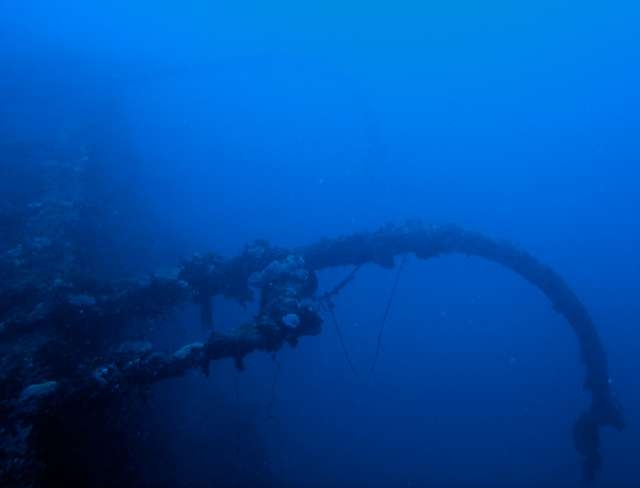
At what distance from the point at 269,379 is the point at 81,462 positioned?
17081mm

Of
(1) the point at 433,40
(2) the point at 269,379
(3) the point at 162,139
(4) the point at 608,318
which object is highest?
(1) the point at 433,40

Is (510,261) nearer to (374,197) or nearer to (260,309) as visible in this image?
(260,309)

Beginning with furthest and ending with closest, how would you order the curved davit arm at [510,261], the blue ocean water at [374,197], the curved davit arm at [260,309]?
the blue ocean water at [374,197] → the curved davit arm at [510,261] → the curved davit arm at [260,309]

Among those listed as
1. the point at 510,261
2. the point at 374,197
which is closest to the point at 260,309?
the point at 510,261

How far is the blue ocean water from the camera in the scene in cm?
1855

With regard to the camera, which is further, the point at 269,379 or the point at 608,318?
the point at 608,318

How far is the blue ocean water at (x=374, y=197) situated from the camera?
18.5 meters

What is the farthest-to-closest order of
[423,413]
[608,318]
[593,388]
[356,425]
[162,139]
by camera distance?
[608,318]
[162,139]
[423,413]
[356,425]
[593,388]

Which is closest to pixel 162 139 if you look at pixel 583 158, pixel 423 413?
pixel 423 413

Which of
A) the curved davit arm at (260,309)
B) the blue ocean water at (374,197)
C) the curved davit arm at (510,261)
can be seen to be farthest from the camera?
the blue ocean water at (374,197)

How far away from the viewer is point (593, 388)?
10242 millimetres

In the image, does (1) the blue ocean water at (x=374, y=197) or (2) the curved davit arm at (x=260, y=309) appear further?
(1) the blue ocean water at (x=374, y=197)

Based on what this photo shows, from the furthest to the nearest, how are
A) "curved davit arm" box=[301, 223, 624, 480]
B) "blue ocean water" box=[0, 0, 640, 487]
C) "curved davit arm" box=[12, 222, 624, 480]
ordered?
1. "blue ocean water" box=[0, 0, 640, 487]
2. "curved davit arm" box=[301, 223, 624, 480]
3. "curved davit arm" box=[12, 222, 624, 480]

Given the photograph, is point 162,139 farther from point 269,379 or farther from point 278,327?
point 278,327
